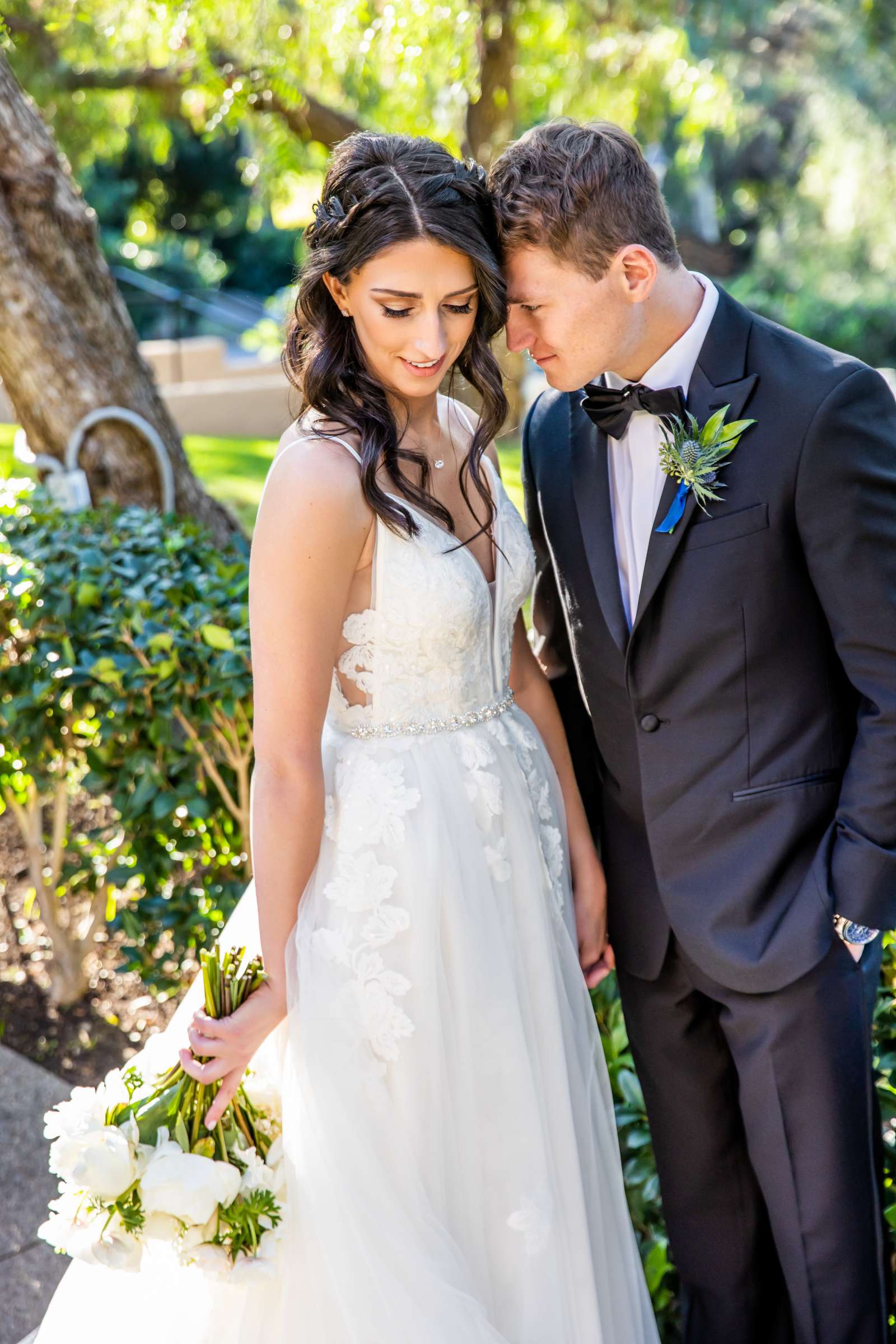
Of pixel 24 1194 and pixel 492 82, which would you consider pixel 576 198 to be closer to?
pixel 24 1194

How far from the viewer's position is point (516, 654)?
8.16 ft

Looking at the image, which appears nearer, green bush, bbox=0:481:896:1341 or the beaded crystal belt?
the beaded crystal belt

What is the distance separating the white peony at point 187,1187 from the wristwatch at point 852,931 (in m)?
1.08

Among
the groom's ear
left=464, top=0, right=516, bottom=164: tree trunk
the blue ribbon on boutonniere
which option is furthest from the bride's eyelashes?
left=464, top=0, right=516, bottom=164: tree trunk

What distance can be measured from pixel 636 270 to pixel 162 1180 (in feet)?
5.55

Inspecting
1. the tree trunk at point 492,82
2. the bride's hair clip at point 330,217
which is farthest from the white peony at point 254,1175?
the tree trunk at point 492,82

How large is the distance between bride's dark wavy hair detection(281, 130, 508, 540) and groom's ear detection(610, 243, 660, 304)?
0.21 metres

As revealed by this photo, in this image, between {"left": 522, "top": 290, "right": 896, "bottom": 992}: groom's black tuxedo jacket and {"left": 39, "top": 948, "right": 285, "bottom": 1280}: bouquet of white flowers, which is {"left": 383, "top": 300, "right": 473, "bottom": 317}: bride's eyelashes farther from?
{"left": 39, "top": 948, "right": 285, "bottom": 1280}: bouquet of white flowers

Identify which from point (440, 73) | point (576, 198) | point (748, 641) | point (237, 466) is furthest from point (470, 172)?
point (237, 466)

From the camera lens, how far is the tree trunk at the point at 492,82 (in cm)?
659

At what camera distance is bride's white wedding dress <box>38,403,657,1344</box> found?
1.99 m

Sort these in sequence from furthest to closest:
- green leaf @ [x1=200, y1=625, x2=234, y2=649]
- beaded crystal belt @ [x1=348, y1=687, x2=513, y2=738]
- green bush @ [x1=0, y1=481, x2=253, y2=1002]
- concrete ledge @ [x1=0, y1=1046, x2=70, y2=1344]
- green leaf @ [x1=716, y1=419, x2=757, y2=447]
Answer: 1. green bush @ [x1=0, y1=481, x2=253, y2=1002]
2. green leaf @ [x1=200, y1=625, x2=234, y2=649]
3. concrete ledge @ [x1=0, y1=1046, x2=70, y2=1344]
4. beaded crystal belt @ [x1=348, y1=687, x2=513, y2=738]
5. green leaf @ [x1=716, y1=419, x2=757, y2=447]

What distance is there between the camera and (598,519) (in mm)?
2297

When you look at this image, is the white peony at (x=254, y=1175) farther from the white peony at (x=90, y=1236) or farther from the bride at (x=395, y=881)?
the white peony at (x=90, y=1236)
